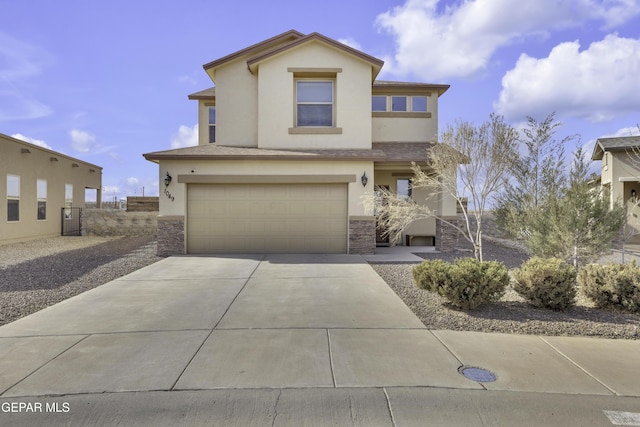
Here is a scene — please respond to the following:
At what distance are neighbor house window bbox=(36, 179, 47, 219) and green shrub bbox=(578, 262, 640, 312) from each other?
853 inches

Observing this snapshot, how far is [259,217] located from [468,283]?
8326 mm

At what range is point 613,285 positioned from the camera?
621cm

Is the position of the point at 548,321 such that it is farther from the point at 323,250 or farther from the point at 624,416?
the point at 323,250

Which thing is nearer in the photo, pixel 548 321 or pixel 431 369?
pixel 431 369

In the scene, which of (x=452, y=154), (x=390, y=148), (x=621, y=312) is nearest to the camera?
(x=621, y=312)

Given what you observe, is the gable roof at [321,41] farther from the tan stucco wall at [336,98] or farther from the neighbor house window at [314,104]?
the neighbor house window at [314,104]

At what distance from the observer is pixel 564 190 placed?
8.57 m

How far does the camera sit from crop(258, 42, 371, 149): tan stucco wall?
1355 cm

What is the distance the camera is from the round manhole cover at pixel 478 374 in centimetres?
397

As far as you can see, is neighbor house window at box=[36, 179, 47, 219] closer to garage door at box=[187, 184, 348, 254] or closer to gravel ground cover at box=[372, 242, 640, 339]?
garage door at box=[187, 184, 348, 254]

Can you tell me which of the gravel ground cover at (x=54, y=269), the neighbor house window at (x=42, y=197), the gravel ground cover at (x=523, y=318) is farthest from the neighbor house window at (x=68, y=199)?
the gravel ground cover at (x=523, y=318)

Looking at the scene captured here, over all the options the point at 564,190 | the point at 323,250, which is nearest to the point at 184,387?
the point at 564,190

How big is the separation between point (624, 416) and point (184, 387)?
4.10 meters

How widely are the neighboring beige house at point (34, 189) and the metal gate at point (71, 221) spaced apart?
0.08m
